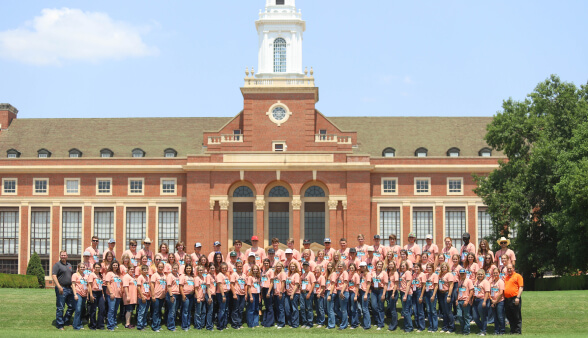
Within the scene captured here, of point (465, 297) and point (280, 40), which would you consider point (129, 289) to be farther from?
point (280, 40)

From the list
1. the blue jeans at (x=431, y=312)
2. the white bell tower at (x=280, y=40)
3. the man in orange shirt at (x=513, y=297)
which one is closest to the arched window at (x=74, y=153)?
the white bell tower at (x=280, y=40)

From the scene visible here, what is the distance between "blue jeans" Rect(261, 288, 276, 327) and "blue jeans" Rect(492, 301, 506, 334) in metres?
7.07

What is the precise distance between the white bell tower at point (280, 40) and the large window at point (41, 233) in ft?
63.8

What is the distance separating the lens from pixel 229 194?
6247 cm

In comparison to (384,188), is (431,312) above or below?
below

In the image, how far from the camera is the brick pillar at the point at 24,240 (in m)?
64.2

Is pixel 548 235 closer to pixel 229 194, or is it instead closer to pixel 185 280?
pixel 229 194

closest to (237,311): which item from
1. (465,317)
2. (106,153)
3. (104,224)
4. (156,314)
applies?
(156,314)

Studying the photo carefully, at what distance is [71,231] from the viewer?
64.4m

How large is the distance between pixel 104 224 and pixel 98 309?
37657mm

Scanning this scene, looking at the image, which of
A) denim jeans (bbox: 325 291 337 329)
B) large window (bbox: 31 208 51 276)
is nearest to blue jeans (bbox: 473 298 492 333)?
denim jeans (bbox: 325 291 337 329)

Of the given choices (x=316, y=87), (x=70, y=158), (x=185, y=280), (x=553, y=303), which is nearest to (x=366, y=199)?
(x=316, y=87)

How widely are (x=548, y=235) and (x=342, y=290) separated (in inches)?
1155

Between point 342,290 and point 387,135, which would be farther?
point 387,135
